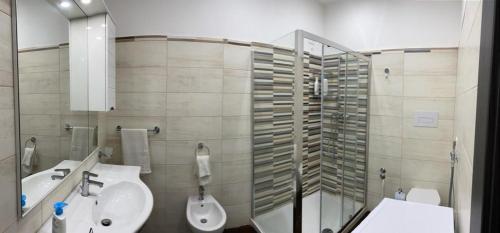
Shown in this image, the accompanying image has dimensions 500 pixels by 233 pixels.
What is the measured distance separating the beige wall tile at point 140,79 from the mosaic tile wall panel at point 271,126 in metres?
0.89

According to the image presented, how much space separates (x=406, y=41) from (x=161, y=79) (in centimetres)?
248

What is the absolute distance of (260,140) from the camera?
2.55 meters

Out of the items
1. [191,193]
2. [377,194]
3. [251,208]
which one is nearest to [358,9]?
[377,194]

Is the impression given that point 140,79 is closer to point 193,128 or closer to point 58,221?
point 193,128

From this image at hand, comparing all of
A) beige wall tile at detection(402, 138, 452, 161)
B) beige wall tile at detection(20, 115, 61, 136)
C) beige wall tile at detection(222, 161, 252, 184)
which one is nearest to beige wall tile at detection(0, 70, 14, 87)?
beige wall tile at detection(20, 115, 61, 136)

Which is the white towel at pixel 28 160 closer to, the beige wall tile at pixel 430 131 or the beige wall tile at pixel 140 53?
the beige wall tile at pixel 140 53

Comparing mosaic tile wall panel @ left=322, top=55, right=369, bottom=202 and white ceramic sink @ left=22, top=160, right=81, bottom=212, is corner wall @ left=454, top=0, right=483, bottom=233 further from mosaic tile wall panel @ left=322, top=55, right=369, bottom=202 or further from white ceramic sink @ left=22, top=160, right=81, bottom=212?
white ceramic sink @ left=22, top=160, right=81, bottom=212

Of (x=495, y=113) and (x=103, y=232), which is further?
(x=103, y=232)

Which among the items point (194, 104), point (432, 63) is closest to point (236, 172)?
point (194, 104)

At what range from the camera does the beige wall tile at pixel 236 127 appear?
250 centimetres

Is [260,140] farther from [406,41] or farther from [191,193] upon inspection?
[406,41]

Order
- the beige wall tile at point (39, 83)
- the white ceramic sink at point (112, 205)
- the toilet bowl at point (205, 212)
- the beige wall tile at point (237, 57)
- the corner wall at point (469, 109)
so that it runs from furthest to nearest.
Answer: the beige wall tile at point (237, 57), the toilet bowl at point (205, 212), the white ceramic sink at point (112, 205), the beige wall tile at point (39, 83), the corner wall at point (469, 109)

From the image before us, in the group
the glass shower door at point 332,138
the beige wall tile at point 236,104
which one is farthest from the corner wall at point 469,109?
the beige wall tile at point 236,104

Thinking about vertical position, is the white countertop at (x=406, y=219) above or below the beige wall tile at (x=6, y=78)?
below
